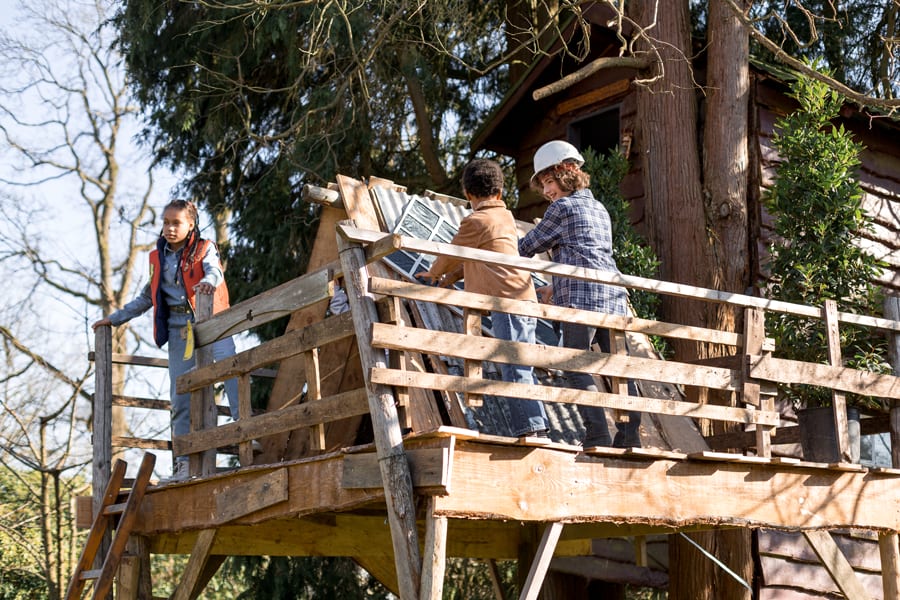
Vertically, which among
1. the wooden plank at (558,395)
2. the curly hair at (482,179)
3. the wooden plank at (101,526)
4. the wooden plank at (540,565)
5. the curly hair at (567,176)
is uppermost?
the curly hair at (567,176)

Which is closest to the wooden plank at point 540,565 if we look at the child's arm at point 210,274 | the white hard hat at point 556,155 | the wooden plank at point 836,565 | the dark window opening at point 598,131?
the white hard hat at point 556,155

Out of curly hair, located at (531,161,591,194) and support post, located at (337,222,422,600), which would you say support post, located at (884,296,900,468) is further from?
support post, located at (337,222,422,600)

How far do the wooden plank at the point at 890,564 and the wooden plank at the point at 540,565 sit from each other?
308cm

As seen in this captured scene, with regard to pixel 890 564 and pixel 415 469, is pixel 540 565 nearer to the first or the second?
pixel 415 469

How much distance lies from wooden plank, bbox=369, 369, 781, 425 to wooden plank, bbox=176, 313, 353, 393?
51cm

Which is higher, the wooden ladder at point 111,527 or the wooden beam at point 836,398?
the wooden beam at point 836,398

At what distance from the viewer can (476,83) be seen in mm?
14781

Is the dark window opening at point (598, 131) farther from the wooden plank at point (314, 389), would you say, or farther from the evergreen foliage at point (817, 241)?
the wooden plank at point (314, 389)

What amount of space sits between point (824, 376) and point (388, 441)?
11.0 ft

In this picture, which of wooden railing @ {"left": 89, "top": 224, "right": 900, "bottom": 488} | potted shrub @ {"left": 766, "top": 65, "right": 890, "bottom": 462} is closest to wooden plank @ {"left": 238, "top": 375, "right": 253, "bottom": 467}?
wooden railing @ {"left": 89, "top": 224, "right": 900, "bottom": 488}

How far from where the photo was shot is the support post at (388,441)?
5.37 meters

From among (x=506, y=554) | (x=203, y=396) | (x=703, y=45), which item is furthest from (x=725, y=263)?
(x=203, y=396)

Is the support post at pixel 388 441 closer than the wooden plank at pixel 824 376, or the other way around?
the support post at pixel 388 441

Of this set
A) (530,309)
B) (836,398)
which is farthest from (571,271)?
(836,398)
